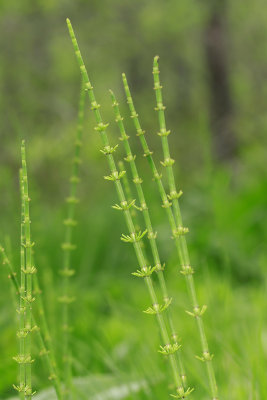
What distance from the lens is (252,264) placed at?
3.10 m

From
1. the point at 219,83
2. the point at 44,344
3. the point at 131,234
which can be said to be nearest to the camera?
the point at 131,234

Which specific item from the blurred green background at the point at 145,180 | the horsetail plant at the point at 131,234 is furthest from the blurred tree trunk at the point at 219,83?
the horsetail plant at the point at 131,234

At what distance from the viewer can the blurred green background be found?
1.40m

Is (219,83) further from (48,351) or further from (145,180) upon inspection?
(48,351)

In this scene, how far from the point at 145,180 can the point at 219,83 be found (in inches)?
109

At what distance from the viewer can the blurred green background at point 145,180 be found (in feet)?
4.58

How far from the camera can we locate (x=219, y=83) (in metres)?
6.52

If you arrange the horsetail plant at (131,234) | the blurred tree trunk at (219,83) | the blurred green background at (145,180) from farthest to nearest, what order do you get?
the blurred tree trunk at (219,83) < the blurred green background at (145,180) < the horsetail plant at (131,234)

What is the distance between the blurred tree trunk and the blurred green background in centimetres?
2

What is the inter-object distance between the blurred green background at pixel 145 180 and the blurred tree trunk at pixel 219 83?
0.02m

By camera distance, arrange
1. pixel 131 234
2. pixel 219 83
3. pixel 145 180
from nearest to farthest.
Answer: pixel 131 234, pixel 145 180, pixel 219 83

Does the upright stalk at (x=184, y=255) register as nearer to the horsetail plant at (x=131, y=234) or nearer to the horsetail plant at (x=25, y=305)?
the horsetail plant at (x=131, y=234)

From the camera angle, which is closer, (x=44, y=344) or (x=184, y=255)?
(x=184, y=255)

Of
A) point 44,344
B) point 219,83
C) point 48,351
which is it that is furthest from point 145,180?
point 48,351
